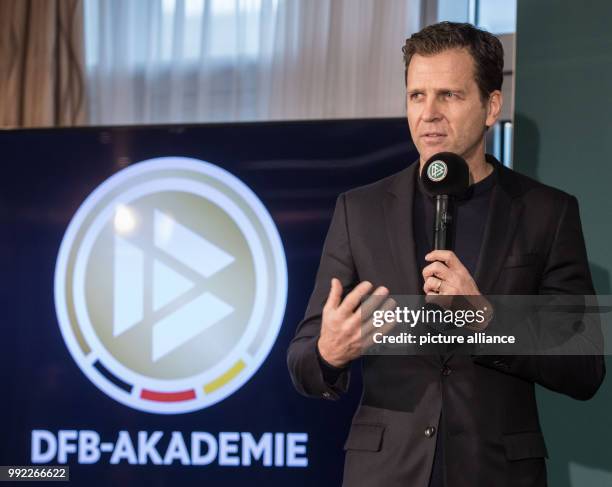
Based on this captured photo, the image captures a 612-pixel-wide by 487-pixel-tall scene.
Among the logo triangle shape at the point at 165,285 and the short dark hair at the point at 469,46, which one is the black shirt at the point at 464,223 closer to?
the short dark hair at the point at 469,46

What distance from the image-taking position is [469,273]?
1490mm

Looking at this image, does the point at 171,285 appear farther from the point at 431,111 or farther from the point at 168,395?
the point at 431,111

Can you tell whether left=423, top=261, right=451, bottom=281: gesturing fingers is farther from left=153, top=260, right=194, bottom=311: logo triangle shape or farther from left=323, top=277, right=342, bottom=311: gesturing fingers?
left=153, top=260, right=194, bottom=311: logo triangle shape

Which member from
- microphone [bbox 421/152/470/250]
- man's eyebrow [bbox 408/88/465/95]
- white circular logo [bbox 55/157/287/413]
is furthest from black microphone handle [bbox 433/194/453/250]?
white circular logo [bbox 55/157/287/413]

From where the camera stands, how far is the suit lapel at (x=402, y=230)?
162cm

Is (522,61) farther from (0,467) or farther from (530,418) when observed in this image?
(0,467)

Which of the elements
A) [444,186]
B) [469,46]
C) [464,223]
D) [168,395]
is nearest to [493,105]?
[469,46]

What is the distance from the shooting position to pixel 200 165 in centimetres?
279

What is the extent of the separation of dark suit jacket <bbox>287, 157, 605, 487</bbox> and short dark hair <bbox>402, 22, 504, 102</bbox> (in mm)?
229

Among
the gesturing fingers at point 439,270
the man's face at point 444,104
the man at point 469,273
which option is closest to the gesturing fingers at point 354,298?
the man at point 469,273

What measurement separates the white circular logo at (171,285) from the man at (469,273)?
956 millimetres

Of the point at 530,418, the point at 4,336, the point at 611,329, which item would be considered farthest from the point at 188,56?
the point at 530,418

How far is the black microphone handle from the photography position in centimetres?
143

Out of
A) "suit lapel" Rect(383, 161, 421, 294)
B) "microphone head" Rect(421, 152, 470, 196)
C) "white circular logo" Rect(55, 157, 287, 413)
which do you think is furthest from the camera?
"white circular logo" Rect(55, 157, 287, 413)
